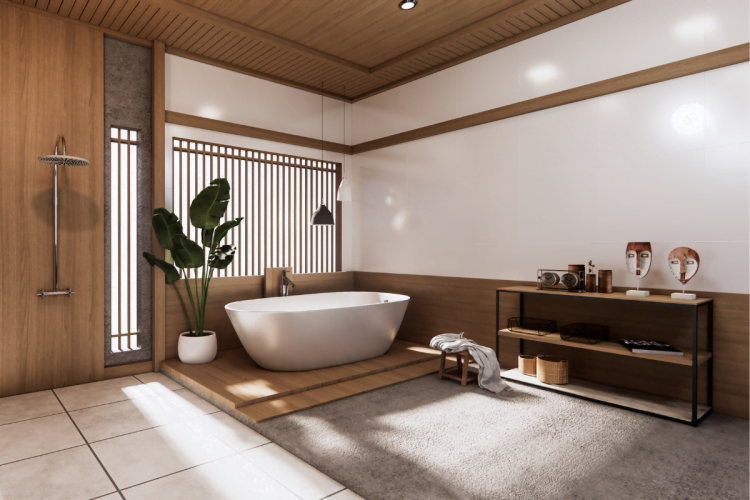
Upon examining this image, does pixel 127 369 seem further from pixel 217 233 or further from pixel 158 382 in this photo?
pixel 217 233

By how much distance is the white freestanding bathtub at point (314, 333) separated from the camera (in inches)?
131

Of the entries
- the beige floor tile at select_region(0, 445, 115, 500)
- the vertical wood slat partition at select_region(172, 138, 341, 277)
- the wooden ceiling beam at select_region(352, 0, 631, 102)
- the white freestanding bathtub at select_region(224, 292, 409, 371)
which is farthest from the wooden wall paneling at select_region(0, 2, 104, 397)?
the wooden ceiling beam at select_region(352, 0, 631, 102)

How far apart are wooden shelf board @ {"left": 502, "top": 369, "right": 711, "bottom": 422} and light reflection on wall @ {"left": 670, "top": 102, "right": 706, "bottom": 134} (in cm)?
176

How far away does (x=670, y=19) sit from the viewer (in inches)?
117

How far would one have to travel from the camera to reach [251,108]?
15.1ft

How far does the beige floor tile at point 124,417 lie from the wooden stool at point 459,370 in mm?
1869

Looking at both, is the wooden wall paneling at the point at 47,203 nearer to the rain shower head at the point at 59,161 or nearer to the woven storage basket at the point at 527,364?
the rain shower head at the point at 59,161

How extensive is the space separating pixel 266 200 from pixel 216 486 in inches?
128

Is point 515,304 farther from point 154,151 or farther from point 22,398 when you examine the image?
point 22,398

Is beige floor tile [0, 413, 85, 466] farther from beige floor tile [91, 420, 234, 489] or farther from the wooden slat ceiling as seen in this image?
the wooden slat ceiling

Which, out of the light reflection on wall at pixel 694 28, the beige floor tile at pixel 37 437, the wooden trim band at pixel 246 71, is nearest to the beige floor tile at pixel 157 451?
the beige floor tile at pixel 37 437

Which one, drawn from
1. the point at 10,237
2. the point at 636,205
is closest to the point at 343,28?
the point at 636,205

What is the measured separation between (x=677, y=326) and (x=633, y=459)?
1.17 meters

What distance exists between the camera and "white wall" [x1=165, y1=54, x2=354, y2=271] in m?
4.09
